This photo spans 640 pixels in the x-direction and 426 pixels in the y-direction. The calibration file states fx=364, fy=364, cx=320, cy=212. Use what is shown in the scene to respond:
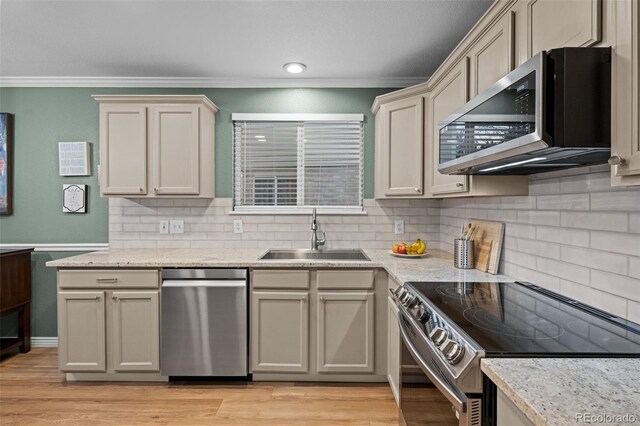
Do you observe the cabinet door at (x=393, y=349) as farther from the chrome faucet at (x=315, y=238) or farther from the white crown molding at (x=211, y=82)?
the white crown molding at (x=211, y=82)

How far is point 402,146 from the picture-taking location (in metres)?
2.84

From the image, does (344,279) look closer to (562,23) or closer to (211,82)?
(562,23)

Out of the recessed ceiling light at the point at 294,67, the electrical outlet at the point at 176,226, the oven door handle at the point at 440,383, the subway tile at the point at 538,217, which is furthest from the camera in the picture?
the electrical outlet at the point at 176,226

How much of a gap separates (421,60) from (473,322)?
90.4 inches

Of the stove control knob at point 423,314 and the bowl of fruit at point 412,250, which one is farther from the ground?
the bowl of fruit at point 412,250

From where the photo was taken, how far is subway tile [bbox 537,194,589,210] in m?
1.55

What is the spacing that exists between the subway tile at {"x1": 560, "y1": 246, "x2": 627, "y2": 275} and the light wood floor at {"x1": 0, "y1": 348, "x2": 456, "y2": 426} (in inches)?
54.0

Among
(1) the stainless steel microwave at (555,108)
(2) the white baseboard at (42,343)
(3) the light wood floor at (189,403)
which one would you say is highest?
(1) the stainless steel microwave at (555,108)

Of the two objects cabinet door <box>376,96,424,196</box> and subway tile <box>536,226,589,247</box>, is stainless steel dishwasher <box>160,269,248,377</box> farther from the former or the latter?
subway tile <box>536,226,589,247</box>

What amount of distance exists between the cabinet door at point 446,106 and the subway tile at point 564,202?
376 mm


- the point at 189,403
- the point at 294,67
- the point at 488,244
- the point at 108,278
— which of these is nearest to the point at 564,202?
the point at 488,244

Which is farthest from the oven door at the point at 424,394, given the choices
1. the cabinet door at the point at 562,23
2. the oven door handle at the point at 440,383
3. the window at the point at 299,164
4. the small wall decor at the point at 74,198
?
the small wall decor at the point at 74,198

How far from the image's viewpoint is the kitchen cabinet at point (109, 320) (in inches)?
102

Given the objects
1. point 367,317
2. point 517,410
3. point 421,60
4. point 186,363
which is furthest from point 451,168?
point 186,363
